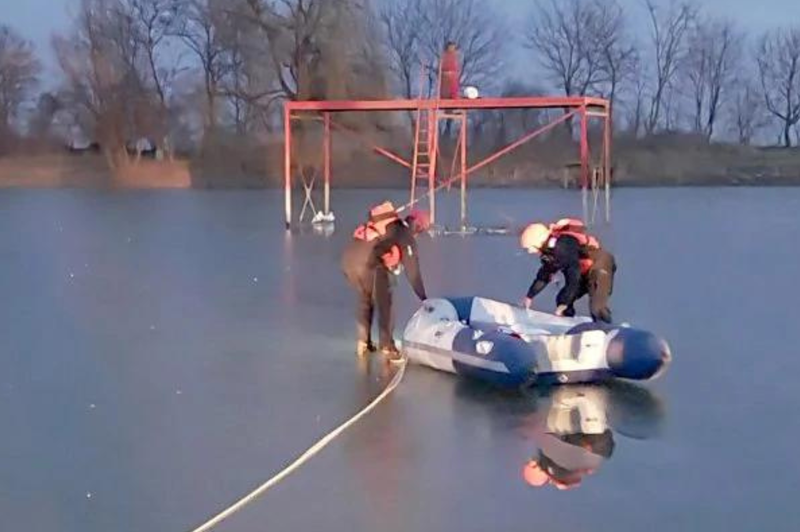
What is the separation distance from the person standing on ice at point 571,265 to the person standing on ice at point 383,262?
1.06m

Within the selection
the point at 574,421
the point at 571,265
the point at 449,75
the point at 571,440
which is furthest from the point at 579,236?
the point at 449,75

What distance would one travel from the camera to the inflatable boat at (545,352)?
35.0ft

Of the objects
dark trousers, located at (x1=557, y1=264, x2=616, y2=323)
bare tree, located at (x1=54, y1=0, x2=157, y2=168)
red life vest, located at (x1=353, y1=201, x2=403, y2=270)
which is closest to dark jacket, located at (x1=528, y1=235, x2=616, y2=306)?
dark trousers, located at (x1=557, y1=264, x2=616, y2=323)

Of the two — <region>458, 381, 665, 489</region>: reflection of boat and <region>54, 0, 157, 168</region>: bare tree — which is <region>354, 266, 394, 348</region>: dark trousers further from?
<region>54, 0, 157, 168</region>: bare tree

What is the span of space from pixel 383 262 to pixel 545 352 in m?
1.90

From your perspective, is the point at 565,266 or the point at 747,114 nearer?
the point at 565,266

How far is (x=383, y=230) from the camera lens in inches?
482

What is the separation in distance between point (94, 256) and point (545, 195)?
2755 cm

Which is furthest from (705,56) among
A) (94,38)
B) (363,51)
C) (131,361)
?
(131,361)

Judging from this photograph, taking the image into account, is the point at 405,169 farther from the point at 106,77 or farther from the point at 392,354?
the point at 392,354

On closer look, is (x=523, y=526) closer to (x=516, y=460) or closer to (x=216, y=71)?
(x=516, y=460)

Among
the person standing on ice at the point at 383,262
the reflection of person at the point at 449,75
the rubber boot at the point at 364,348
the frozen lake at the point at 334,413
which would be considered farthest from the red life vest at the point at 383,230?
the reflection of person at the point at 449,75

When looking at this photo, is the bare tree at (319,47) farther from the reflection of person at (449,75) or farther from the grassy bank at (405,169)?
the reflection of person at (449,75)

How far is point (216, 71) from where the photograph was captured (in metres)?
70.3
